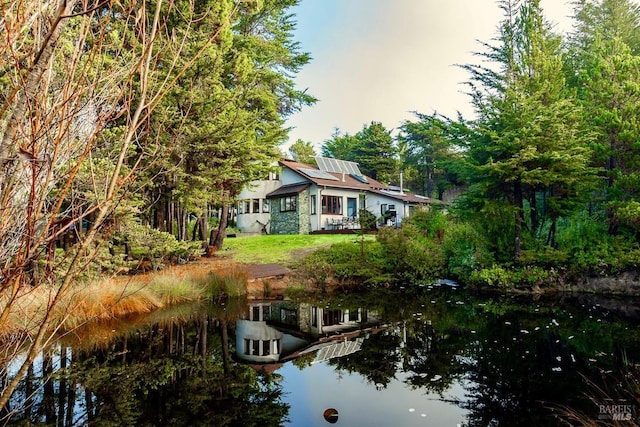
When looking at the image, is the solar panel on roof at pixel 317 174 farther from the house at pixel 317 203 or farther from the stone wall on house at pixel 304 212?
the stone wall on house at pixel 304 212

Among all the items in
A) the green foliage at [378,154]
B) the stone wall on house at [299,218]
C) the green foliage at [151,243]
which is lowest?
the green foliage at [151,243]

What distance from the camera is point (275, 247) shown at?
19312 mm

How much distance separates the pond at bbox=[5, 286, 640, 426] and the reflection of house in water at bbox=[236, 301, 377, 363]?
0.04 metres

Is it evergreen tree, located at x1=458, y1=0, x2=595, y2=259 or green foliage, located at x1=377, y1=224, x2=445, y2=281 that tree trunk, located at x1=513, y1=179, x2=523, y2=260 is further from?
green foliage, located at x1=377, y1=224, x2=445, y2=281

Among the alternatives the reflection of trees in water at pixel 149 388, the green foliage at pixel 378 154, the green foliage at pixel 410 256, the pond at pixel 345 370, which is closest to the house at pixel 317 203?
the green foliage at pixel 410 256

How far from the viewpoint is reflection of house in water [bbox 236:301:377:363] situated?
641 cm

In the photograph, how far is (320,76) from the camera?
22.3 m

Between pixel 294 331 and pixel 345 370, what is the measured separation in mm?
2426

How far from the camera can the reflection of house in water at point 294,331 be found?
6.41m

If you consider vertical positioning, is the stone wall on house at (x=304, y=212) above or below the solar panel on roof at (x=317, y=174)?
below

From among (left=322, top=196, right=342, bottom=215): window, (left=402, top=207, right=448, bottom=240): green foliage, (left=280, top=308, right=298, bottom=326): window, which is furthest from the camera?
(left=322, top=196, right=342, bottom=215): window

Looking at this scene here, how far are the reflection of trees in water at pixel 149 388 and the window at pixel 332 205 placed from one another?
745 inches

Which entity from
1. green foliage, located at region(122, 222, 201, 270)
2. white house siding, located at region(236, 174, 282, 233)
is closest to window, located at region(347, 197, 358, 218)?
white house siding, located at region(236, 174, 282, 233)

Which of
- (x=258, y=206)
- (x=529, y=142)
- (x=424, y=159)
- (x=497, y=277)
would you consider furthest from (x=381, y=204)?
(x=529, y=142)
